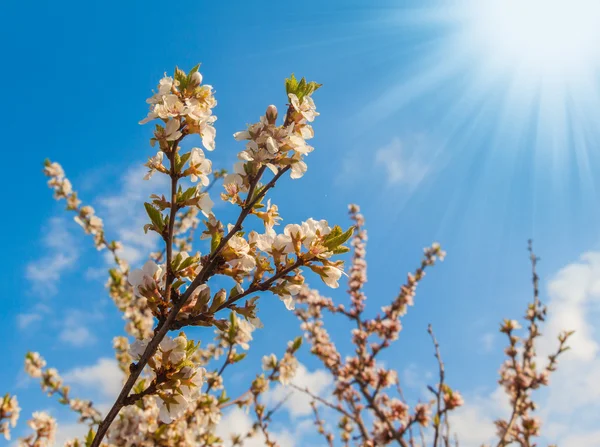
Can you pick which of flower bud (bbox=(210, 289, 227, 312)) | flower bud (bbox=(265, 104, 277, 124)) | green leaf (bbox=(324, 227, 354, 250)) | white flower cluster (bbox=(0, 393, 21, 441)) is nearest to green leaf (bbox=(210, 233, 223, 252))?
flower bud (bbox=(210, 289, 227, 312))

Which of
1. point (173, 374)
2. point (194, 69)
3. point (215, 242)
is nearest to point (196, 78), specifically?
point (194, 69)

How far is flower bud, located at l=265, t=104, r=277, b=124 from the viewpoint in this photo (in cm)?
188

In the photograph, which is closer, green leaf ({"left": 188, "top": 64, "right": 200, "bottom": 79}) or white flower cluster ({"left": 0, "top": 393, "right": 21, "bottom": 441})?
green leaf ({"left": 188, "top": 64, "right": 200, "bottom": 79})

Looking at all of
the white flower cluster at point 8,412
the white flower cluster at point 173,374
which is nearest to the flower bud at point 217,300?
the white flower cluster at point 173,374

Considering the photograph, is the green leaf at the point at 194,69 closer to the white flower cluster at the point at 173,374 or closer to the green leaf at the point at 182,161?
the green leaf at the point at 182,161

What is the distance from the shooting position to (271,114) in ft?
6.19

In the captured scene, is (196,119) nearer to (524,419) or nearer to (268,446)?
(268,446)

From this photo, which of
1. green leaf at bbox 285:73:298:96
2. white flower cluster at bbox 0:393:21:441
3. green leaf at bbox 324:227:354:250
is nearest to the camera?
green leaf at bbox 324:227:354:250

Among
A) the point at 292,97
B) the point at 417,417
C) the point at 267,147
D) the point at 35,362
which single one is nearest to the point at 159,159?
the point at 267,147

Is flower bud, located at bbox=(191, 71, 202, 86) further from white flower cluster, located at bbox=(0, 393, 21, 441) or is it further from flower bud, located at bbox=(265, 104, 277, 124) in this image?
white flower cluster, located at bbox=(0, 393, 21, 441)

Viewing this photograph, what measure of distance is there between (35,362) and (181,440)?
7.03 metres

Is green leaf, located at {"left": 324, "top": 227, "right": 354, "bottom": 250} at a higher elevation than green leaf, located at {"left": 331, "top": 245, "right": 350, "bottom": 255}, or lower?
higher

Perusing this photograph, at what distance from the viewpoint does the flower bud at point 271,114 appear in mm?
1881

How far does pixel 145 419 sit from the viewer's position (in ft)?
11.5
